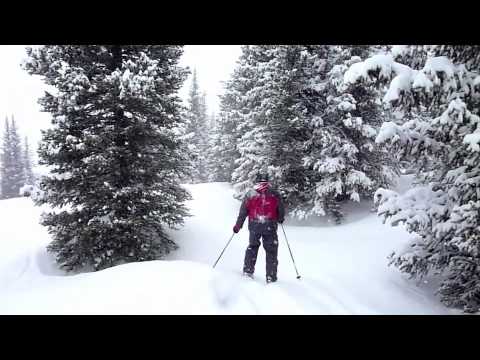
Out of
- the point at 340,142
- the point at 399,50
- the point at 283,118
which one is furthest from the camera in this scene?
the point at 283,118

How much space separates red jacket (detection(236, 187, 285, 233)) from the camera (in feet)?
25.1

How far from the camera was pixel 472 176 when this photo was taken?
6.12m

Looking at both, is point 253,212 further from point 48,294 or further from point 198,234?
point 198,234

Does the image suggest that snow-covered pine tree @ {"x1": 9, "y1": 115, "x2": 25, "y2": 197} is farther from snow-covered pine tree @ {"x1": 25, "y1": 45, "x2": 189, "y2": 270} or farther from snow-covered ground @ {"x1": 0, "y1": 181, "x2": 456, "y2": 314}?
snow-covered pine tree @ {"x1": 25, "y1": 45, "x2": 189, "y2": 270}

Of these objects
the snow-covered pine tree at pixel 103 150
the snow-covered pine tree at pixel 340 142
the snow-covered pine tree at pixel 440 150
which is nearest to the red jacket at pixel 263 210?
the snow-covered pine tree at pixel 440 150

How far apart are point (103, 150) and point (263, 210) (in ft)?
20.0

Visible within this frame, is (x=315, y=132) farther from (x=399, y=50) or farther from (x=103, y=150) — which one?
(x=399, y=50)

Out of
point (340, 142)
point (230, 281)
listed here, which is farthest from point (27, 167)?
point (230, 281)

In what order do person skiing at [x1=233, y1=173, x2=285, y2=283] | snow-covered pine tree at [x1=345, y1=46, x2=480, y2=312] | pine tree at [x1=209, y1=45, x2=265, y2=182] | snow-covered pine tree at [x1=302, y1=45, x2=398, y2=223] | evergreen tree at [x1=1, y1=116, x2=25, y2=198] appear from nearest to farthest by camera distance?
snow-covered pine tree at [x1=345, y1=46, x2=480, y2=312], person skiing at [x1=233, y1=173, x2=285, y2=283], snow-covered pine tree at [x1=302, y1=45, x2=398, y2=223], pine tree at [x1=209, y1=45, x2=265, y2=182], evergreen tree at [x1=1, y1=116, x2=25, y2=198]

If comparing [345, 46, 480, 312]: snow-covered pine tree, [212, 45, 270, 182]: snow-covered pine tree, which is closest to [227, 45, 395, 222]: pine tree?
[345, 46, 480, 312]: snow-covered pine tree

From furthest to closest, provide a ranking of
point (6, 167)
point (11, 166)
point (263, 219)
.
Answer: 1. point (6, 167)
2. point (11, 166)
3. point (263, 219)

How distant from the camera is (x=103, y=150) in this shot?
10961 millimetres

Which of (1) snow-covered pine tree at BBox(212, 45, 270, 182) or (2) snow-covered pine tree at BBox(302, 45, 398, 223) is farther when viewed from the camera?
(1) snow-covered pine tree at BBox(212, 45, 270, 182)

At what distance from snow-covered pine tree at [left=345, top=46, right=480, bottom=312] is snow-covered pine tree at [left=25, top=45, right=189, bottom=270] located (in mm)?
7229
